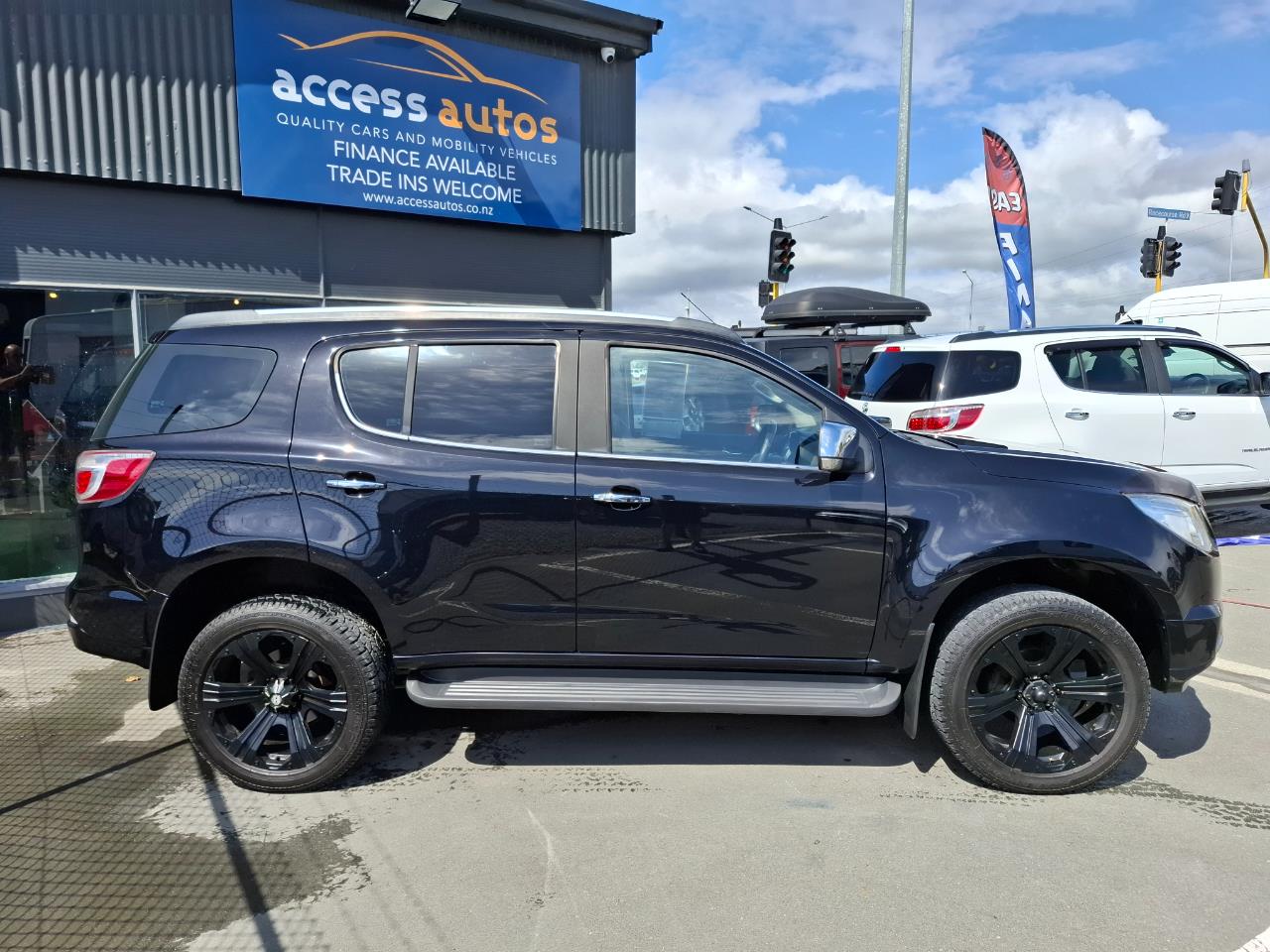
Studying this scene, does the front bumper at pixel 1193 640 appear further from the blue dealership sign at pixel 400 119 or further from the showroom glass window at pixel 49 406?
the blue dealership sign at pixel 400 119

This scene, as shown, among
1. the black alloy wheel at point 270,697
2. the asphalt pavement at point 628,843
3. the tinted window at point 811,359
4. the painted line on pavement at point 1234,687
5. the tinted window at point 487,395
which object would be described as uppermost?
the tinted window at point 811,359

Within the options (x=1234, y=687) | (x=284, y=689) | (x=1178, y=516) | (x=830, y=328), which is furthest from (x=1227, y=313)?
(x=284, y=689)

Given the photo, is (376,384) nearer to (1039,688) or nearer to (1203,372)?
(1039,688)

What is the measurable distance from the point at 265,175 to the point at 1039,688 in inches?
294

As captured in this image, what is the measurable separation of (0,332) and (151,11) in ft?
9.69

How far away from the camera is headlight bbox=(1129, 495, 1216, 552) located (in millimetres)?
3455

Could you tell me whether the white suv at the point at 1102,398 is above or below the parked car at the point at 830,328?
below

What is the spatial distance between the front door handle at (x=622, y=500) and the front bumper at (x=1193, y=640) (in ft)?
7.16

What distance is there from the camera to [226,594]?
3.67 m

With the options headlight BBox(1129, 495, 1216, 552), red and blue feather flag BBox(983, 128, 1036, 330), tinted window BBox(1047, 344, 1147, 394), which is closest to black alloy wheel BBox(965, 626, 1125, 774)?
headlight BBox(1129, 495, 1216, 552)

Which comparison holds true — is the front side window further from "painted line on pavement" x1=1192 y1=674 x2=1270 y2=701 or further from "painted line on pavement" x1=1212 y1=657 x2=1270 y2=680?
"painted line on pavement" x1=1212 y1=657 x2=1270 y2=680

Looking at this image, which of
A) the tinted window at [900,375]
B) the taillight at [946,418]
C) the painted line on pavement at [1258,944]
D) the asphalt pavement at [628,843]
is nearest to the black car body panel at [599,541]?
the asphalt pavement at [628,843]

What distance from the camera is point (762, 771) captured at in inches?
145

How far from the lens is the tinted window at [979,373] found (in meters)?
7.34
